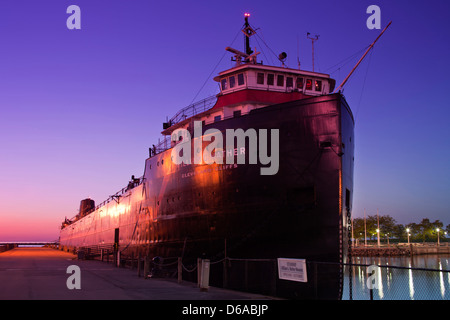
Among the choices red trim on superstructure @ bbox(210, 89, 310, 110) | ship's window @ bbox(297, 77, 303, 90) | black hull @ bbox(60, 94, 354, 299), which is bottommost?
black hull @ bbox(60, 94, 354, 299)

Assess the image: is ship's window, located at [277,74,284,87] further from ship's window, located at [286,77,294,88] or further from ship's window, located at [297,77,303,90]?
ship's window, located at [297,77,303,90]

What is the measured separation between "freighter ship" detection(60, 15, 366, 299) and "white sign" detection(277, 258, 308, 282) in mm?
401

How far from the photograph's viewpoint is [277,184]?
1327cm

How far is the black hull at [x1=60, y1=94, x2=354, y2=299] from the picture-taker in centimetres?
1241

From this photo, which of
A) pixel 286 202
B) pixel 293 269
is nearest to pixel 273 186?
pixel 286 202

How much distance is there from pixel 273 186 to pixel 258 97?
502 cm

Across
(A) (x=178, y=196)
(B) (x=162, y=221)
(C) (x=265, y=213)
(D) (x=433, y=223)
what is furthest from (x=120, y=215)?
(D) (x=433, y=223)

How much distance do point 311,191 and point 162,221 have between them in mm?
8334

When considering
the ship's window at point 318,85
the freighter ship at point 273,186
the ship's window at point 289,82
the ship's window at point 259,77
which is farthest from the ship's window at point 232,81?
the ship's window at point 318,85

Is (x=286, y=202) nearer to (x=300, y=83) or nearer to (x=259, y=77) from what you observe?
(x=259, y=77)

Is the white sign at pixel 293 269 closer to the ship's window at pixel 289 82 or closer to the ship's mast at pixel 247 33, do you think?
the ship's window at pixel 289 82

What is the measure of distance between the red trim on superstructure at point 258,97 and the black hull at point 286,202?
2050 mm

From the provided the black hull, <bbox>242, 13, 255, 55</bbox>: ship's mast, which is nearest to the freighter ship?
the black hull
